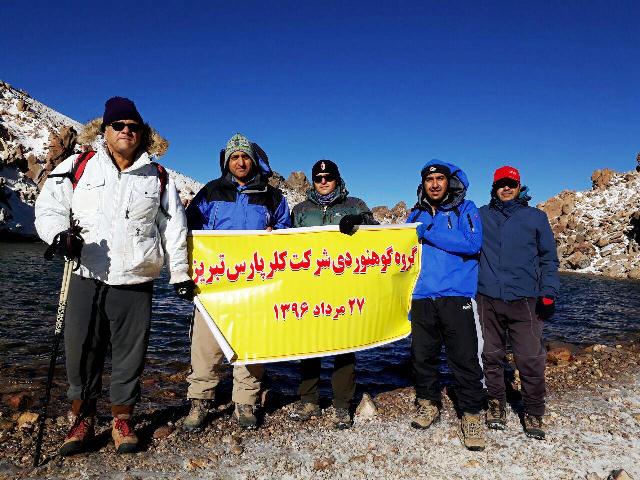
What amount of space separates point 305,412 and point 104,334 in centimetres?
299

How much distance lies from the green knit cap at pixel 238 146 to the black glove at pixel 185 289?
1.72m

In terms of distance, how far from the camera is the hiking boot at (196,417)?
5.23 metres

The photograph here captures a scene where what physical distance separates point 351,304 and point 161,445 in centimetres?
305

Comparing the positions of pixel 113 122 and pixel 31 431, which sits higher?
pixel 113 122

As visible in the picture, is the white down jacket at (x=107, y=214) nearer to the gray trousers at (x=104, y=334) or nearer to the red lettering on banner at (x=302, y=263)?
the gray trousers at (x=104, y=334)

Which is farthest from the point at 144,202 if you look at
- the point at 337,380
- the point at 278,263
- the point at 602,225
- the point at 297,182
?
the point at 297,182

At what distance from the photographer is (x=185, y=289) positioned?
5.09 meters

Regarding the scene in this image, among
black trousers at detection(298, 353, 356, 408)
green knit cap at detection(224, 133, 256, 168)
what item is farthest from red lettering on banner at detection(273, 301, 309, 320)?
green knit cap at detection(224, 133, 256, 168)

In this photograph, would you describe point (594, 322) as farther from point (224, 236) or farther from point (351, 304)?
point (224, 236)

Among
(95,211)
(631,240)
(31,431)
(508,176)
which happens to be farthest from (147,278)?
(631,240)

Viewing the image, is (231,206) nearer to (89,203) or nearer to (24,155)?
(89,203)

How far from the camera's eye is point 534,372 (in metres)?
5.73

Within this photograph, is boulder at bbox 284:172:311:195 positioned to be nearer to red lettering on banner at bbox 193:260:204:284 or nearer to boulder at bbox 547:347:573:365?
boulder at bbox 547:347:573:365

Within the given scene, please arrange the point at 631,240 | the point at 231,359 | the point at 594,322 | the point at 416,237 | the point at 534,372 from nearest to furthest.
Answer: the point at 231,359 < the point at 534,372 < the point at 416,237 < the point at 594,322 < the point at 631,240
